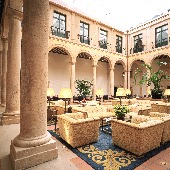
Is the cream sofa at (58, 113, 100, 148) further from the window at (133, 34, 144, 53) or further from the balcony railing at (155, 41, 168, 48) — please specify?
the window at (133, 34, 144, 53)

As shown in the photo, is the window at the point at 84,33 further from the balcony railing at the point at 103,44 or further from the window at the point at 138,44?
the window at the point at 138,44

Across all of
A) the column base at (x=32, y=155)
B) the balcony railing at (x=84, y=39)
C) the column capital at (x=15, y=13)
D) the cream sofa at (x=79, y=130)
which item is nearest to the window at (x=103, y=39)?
the balcony railing at (x=84, y=39)

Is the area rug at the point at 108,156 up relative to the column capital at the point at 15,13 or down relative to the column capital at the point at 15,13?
down

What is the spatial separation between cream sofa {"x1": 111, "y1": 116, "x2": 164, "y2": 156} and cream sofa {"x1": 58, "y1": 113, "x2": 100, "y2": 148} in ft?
1.83

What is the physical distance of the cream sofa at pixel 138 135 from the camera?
11.4ft

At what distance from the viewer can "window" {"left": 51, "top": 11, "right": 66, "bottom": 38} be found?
13.4 meters

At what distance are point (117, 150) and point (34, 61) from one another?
9.39 feet

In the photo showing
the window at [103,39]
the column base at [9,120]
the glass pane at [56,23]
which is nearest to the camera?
the column base at [9,120]

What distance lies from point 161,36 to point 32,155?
1713 cm

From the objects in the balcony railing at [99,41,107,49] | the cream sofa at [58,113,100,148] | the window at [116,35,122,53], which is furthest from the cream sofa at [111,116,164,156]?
the window at [116,35,122,53]

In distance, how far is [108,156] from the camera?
11.4ft

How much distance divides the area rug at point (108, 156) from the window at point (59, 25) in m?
11.1

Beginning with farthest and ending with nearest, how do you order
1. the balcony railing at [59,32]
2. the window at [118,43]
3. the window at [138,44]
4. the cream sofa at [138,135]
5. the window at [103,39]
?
the window at [118,43], the window at [138,44], the window at [103,39], the balcony railing at [59,32], the cream sofa at [138,135]

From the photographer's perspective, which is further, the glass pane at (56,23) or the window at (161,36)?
the window at (161,36)
